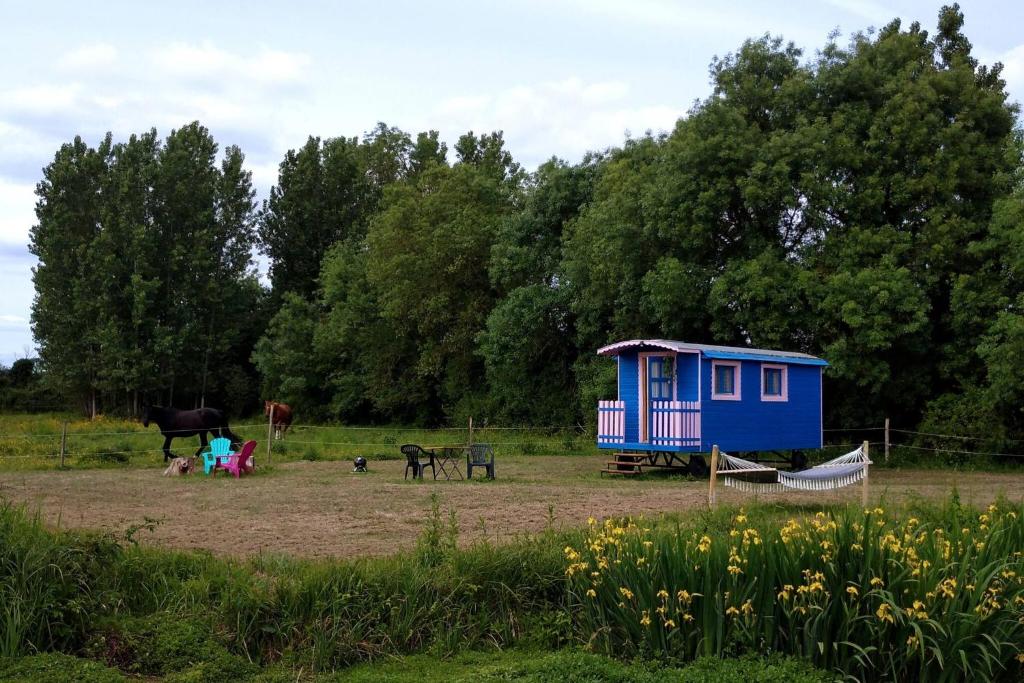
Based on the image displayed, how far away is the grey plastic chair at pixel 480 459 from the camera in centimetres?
1630

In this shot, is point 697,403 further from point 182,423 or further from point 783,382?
point 182,423

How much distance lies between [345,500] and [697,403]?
25.7 ft

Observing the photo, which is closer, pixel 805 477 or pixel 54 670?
pixel 54 670

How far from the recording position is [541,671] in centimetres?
522

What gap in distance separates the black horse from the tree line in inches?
432

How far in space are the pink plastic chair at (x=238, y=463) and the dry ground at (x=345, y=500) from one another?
23 centimetres

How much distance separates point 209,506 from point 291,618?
21.5 feet

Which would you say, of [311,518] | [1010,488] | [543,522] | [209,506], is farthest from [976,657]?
[1010,488]

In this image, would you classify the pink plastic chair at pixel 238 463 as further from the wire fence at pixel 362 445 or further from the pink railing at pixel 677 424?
the pink railing at pixel 677 424

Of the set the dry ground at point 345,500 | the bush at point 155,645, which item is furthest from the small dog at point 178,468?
the bush at point 155,645

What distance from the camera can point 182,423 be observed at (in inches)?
792

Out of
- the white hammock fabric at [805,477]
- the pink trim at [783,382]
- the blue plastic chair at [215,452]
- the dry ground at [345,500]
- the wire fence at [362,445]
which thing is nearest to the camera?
the dry ground at [345,500]

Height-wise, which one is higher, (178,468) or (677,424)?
(677,424)

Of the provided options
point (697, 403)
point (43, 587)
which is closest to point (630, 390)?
point (697, 403)
